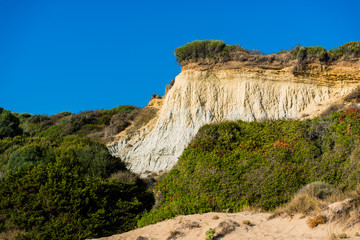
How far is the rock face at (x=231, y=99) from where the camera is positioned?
2548 centimetres

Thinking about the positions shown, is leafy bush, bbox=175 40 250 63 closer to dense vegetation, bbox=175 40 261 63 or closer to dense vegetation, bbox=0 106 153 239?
dense vegetation, bbox=175 40 261 63

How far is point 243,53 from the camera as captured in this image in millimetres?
28797

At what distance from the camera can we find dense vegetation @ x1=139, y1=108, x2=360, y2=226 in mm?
12273

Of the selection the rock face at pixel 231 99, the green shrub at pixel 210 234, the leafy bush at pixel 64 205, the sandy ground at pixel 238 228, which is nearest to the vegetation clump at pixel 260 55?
the rock face at pixel 231 99

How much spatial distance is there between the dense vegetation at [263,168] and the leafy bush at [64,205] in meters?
1.27

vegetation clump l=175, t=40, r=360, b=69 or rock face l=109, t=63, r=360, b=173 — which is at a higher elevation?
vegetation clump l=175, t=40, r=360, b=69

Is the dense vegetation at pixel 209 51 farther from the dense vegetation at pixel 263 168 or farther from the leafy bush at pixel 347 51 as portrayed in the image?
the dense vegetation at pixel 263 168

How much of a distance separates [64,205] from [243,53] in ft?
67.3

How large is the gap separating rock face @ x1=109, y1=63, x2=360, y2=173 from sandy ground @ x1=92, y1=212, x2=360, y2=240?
1329 cm

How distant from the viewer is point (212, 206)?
12.6 m

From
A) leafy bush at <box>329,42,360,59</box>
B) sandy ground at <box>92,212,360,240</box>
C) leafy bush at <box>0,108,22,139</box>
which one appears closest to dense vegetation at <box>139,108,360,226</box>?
sandy ground at <box>92,212,360,240</box>

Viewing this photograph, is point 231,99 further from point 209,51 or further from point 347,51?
point 347,51

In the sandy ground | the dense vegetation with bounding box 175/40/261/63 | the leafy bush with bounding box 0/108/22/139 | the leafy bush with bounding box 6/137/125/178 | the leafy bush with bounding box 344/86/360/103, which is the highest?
the dense vegetation with bounding box 175/40/261/63

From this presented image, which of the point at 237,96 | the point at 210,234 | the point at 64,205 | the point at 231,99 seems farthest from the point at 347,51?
the point at 64,205
